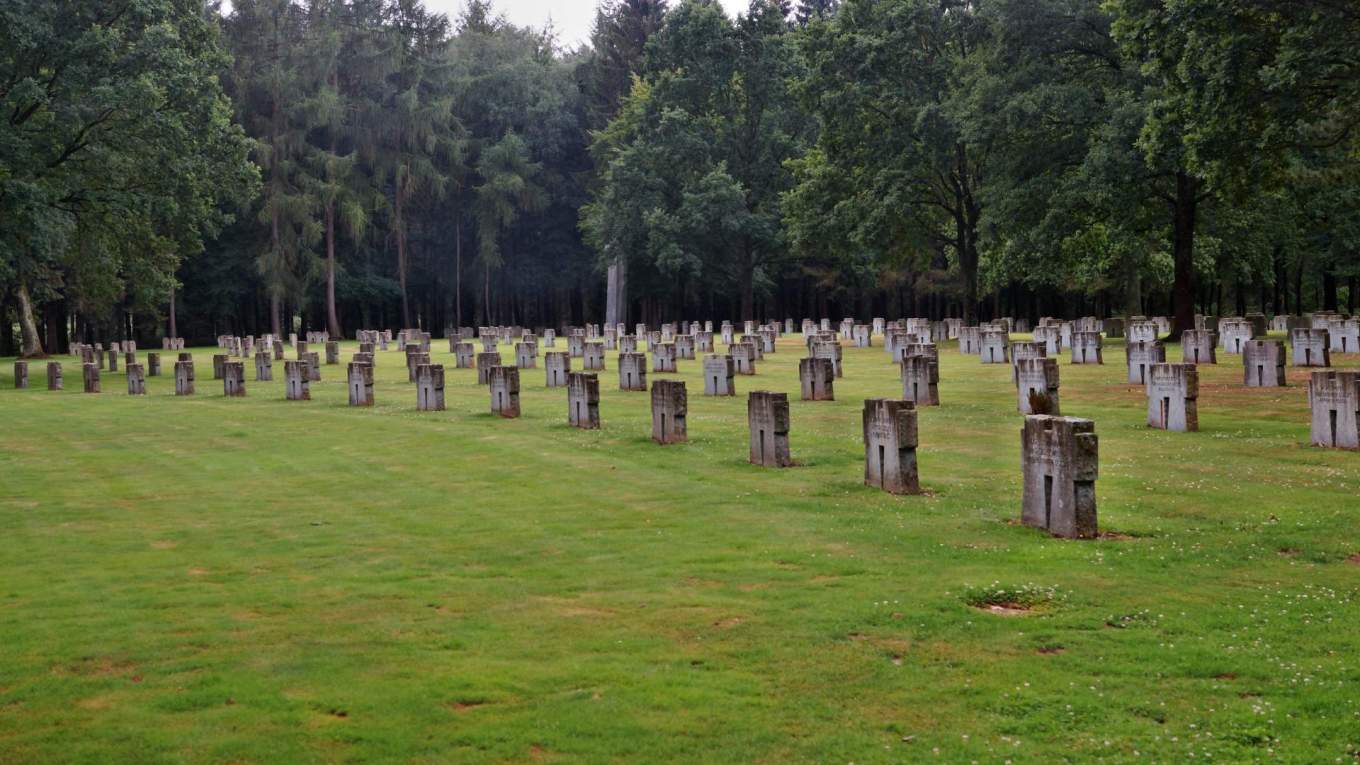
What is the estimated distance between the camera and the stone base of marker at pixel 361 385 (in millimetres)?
26938

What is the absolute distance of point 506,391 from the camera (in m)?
23.3

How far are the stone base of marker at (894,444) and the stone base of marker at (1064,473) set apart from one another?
2117 mm

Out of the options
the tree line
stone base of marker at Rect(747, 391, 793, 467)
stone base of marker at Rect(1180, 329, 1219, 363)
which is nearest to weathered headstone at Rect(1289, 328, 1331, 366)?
stone base of marker at Rect(1180, 329, 1219, 363)

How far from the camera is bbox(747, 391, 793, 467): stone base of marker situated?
1545 cm

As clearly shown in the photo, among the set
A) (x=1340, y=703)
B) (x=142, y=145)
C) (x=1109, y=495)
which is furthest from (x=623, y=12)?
(x=1340, y=703)

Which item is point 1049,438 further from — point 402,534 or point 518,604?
point 402,534

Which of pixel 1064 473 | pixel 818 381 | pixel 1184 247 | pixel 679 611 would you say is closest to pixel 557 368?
pixel 818 381

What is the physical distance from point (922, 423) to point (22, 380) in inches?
1117

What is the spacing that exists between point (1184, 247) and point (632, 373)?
66.5 ft

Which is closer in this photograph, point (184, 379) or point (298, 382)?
point (298, 382)

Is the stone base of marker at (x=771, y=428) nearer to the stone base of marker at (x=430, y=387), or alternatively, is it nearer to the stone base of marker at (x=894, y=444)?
the stone base of marker at (x=894, y=444)

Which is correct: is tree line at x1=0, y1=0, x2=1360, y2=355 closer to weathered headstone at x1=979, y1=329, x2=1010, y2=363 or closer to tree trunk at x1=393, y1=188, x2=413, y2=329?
tree trunk at x1=393, y1=188, x2=413, y2=329

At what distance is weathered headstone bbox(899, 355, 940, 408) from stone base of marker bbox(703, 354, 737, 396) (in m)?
4.40

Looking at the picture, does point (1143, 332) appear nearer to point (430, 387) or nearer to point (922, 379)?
point (922, 379)
